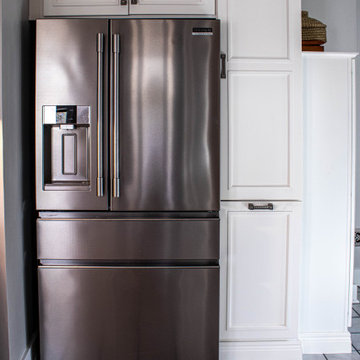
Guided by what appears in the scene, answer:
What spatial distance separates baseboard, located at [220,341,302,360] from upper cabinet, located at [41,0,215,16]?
1.73 meters

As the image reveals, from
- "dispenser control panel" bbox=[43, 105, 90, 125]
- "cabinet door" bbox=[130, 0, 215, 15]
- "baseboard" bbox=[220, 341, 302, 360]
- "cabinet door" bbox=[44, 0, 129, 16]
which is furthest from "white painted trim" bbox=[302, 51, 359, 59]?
"baseboard" bbox=[220, 341, 302, 360]

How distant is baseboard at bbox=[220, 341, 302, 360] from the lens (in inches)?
73.1

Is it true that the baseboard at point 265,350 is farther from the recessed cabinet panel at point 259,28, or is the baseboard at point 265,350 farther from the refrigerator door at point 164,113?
the recessed cabinet panel at point 259,28

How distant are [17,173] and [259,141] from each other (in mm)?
1181

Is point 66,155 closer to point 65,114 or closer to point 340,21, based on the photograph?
point 65,114

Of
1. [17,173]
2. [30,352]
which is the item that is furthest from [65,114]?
[30,352]

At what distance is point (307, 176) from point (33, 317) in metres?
1.64

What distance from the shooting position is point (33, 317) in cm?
181

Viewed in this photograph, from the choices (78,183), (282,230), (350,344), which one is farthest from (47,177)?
(350,344)

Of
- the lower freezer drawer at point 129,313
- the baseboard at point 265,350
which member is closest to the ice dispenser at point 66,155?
the lower freezer drawer at point 129,313

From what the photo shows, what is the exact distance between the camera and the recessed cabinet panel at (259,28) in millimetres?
1781

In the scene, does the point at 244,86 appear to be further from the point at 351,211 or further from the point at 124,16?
the point at 351,211

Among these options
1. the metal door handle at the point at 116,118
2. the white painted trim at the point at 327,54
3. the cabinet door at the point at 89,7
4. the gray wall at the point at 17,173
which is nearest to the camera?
the gray wall at the point at 17,173

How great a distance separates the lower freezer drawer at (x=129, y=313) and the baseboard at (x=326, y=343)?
634 millimetres
